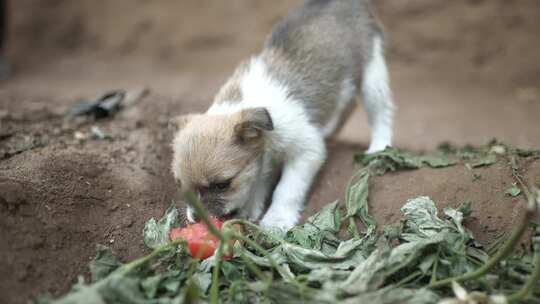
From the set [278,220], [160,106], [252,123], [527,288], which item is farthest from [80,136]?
[527,288]

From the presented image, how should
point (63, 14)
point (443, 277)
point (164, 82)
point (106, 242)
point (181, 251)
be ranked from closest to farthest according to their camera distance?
1. point (443, 277)
2. point (181, 251)
3. point (106, 242)
4. point (164, 82)
5. point (63, 14)

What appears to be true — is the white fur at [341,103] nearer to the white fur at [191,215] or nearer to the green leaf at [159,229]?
the white fur at [191,215]

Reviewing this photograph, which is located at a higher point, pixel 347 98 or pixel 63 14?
pixel 63 14

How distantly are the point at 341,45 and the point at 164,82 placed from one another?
644cm

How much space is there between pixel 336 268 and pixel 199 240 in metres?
1.09

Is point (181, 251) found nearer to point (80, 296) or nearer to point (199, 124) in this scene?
point (80, 296)

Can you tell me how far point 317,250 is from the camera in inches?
173

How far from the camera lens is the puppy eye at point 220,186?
4.91 metres

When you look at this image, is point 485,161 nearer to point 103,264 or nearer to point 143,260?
point 143,260

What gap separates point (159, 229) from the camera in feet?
15.5

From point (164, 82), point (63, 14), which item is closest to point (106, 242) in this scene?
point (164, 82)

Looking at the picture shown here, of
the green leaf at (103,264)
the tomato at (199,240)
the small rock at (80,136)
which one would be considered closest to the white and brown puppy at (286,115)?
the tomato at (199,240)

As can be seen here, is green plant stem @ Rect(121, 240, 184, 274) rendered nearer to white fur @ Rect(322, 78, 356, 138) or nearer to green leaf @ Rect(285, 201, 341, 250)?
green leaf @ Rect(285, 201, 341, 250)

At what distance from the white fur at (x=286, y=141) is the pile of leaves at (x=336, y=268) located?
793mm
